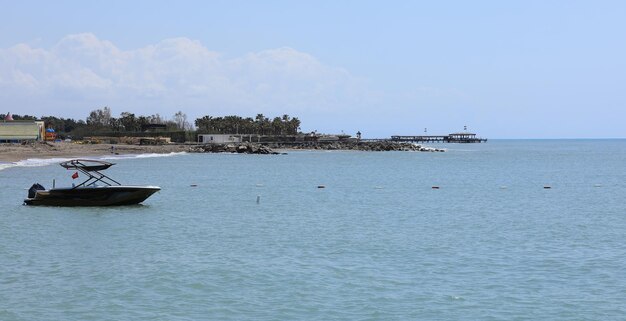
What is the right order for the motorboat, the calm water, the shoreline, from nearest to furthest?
1. the calm water
2. the motorboat
3. the shoreline

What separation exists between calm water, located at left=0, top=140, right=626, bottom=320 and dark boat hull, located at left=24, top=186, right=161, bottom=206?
0.65m

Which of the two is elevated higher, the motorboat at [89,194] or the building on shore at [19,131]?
the building on shore at [19,131]

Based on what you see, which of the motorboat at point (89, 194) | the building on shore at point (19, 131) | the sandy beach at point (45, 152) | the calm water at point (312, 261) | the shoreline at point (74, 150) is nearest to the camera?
the calm water at point (312, 261)

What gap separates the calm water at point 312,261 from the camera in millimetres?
18438

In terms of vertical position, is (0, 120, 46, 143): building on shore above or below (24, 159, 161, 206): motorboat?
above

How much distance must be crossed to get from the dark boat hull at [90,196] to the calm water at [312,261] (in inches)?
25.4

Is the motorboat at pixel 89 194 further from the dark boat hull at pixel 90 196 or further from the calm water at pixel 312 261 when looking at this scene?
the calm water at pixel 312 261

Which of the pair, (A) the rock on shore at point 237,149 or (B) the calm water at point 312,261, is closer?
(B) the calm water at point 312,261

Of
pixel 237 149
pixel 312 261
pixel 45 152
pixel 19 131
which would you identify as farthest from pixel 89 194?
pixel 237 149

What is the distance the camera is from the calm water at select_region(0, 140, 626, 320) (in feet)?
60.5

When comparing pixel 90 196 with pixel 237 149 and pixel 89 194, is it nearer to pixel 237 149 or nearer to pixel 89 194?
pixel 89 194

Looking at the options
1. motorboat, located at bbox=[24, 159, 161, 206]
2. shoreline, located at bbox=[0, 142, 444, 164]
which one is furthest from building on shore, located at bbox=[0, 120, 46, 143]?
motorboat, located at bbox=[24, 159, 161, 206]

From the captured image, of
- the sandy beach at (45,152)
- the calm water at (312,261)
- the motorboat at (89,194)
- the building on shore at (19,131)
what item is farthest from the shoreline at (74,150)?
the calm water at (312,261)

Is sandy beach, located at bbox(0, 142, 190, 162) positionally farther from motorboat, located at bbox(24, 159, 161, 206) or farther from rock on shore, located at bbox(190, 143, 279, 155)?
motorboat, located at bbox(24, 159, 161, 206)
